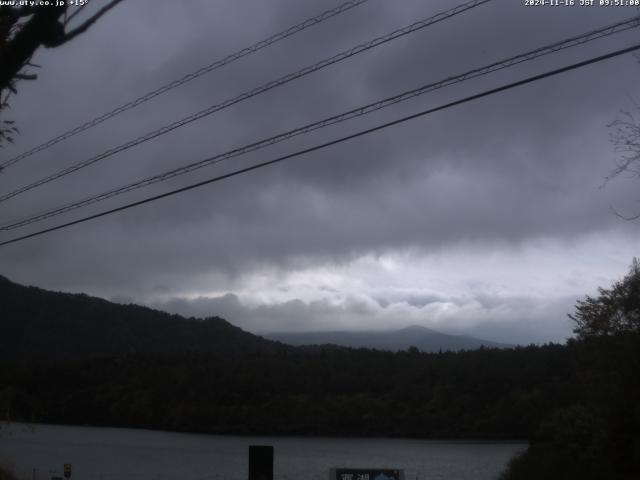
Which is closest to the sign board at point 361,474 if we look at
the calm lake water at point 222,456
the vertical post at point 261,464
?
the vertical post at point 261,464

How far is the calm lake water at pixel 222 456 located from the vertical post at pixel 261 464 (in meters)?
45.7

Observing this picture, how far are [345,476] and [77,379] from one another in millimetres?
109209

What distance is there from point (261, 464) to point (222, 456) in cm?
7429

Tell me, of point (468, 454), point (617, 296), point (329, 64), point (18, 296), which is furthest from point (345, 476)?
point (18, 296)

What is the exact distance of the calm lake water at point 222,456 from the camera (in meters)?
64.9

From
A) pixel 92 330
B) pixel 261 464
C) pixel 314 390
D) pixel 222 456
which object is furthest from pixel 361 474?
pixel 92 330

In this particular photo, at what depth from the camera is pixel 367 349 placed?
132m

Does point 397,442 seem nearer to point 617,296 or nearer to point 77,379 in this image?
point 77,379

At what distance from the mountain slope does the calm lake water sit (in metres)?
19.6

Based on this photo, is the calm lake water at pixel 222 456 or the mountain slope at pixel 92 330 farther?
the mountain slope at pixel 92 330

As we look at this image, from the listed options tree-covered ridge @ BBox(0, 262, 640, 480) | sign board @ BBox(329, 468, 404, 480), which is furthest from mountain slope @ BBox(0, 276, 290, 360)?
sign board @ BBox(329, 468, 404, 480)

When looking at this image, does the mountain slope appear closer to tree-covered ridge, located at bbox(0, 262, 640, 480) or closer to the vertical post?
tree-covered ridge, located at bbox(0, 262, 640, 480)

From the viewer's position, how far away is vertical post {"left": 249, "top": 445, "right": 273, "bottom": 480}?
40.2 ft

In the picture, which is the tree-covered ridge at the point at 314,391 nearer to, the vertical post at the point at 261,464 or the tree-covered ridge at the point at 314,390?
the tree-covered ridge at the point at 314,390
